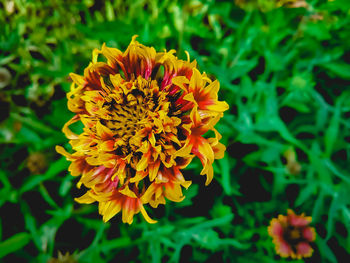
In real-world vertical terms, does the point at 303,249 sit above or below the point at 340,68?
below

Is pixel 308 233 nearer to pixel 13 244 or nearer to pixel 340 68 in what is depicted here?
pixel 340 68

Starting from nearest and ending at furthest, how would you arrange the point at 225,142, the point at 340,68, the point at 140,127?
the point at 140,127 < the point at 225,142 < the point at 340,68

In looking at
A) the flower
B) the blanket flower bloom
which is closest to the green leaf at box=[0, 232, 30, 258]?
the blanket flower bloom

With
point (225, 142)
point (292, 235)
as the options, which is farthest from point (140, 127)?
point (292, 235)

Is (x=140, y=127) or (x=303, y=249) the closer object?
(x=140, y=127)

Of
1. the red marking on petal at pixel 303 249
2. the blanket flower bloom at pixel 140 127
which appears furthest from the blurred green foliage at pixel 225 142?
the blanket flower bloom at pixel 140 127

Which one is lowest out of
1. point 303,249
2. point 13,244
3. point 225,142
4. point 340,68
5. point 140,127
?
point 303,249

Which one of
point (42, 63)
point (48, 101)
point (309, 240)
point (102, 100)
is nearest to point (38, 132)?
point (48, 101)

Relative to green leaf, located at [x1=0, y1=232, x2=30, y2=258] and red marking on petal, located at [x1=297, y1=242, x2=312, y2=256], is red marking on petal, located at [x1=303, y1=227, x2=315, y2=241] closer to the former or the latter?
red marking on petal, located at [x1=297, y1=242, x2=312, y2=256]
